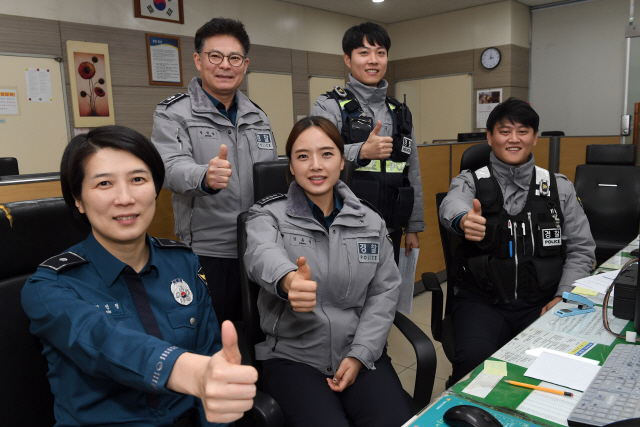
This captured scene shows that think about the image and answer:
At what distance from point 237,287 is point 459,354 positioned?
908mm

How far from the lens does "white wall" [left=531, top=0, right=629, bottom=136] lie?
6.31 m

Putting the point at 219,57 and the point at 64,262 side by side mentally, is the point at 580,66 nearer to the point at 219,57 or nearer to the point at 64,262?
the point at 219,57

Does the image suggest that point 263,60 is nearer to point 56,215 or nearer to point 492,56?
point 492,56

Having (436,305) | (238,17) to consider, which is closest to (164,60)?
(238,17)

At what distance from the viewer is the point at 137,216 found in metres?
1.12

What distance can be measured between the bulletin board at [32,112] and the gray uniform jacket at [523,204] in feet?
11.5

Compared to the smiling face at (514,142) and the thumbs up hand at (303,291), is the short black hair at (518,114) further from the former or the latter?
the thumbs up hand at (303,291)

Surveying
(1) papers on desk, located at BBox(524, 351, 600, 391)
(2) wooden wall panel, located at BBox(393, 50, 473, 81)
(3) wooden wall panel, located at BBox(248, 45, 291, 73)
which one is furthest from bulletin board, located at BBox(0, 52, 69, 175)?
(2) wooden wall panel, located at BBox(393, 50, 473, 81)

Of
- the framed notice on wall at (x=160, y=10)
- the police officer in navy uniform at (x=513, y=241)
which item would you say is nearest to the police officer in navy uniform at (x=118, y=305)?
the police officer in navy uniform at (x=513, y=241)

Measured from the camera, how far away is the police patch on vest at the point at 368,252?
1.60 meters

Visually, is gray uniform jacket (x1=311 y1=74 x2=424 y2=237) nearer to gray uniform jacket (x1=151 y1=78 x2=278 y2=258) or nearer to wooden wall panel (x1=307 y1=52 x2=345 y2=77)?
gray uniform jacket (x1=151 y1=78 x2=278 y2=258)

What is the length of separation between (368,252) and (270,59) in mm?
5102

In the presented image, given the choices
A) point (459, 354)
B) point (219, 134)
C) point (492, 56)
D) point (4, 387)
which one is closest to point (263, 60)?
point (492, 56)

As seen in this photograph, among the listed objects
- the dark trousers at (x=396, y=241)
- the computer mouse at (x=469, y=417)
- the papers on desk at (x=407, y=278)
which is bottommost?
the papers on desk at (x=407, y=278)
